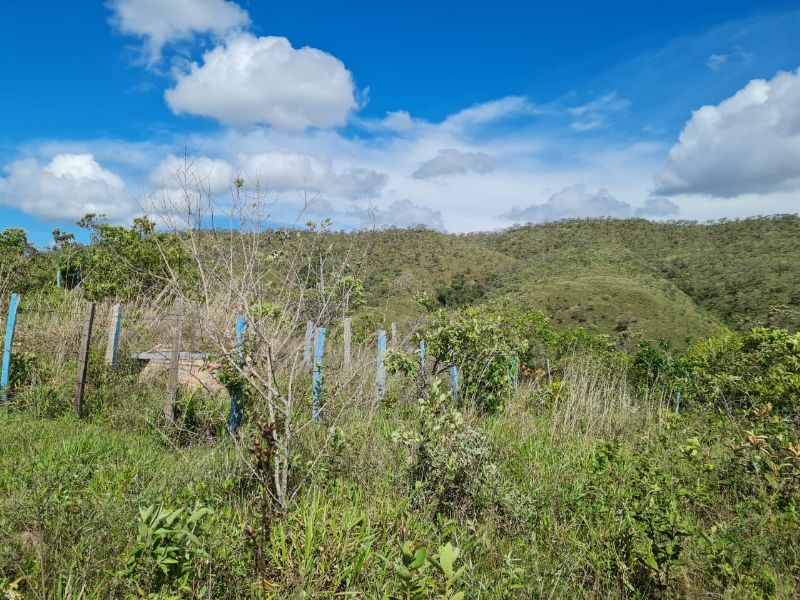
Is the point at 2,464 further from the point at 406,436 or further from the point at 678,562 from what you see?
the point at 678,562

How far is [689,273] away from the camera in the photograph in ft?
158

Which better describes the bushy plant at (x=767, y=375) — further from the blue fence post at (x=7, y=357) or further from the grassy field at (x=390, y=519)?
the blue fence post at (x=7, y=357)

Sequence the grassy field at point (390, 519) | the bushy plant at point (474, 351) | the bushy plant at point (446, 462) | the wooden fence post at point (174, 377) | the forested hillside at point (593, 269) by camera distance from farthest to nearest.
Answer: the forested hillside at point (593, 269), the bushy plant at point (474, 351), the wooden fence post at point (174, 377), the bushy plant at point (446, 462), the grassy field at point (390, 519)

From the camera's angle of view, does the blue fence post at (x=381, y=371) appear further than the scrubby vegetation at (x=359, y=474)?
Yes

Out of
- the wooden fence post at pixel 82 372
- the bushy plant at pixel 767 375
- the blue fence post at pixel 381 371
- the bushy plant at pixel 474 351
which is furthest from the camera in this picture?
the bushy plant at pixel 474 351

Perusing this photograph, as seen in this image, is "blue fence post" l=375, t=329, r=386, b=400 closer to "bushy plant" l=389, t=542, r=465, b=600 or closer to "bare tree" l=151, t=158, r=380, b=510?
"bare tree" l=151, t=158, r=380, b=510

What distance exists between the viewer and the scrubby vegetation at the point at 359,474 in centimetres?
280

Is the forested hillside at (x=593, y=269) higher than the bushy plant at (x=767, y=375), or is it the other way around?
the forested hillside at (x=593, y=269)

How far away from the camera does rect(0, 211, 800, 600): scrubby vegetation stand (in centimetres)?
280

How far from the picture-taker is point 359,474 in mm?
4043

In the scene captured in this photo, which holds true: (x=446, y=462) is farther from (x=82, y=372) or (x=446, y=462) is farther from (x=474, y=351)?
(x=82, y=372)

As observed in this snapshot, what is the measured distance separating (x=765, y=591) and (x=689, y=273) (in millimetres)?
51715

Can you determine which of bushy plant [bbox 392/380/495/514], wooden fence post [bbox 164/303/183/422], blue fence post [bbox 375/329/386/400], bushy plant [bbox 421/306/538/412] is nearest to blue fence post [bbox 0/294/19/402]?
A: wooden fence post [bbox 164/303/183/422]

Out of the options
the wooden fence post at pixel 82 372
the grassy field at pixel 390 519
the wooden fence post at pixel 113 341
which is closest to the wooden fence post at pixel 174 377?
the grassy field at pixel 390 519
